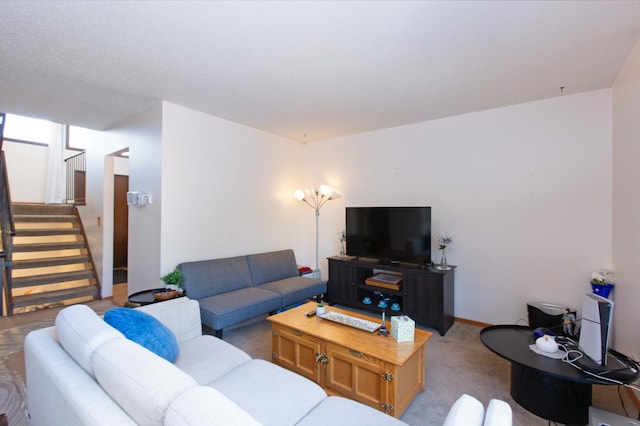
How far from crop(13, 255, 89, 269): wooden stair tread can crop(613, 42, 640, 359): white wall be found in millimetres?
6674

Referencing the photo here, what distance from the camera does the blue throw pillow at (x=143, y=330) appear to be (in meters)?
1.57

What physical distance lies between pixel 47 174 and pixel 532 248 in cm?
889

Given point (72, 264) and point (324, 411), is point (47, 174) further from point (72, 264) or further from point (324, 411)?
point (324, 411)

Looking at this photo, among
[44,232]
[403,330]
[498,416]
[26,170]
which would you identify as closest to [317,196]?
[403,330]

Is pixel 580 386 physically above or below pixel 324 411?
below

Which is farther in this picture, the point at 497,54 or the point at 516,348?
the point at 497,54

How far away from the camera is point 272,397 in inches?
58.8

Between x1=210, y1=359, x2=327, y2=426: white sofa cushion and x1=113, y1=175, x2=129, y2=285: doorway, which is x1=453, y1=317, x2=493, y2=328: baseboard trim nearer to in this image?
x1=210, y1=359, x2=327, y2=426: white sofa cushion

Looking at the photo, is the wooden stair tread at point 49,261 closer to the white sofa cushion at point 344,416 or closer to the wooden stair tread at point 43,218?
the wooden stair tread at point 43,218

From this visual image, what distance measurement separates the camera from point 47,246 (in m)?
4.59

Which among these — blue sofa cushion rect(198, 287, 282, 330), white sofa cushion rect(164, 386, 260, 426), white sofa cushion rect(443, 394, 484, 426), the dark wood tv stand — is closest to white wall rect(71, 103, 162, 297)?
blue sofa cushion rect(198, 287, 282, 330)

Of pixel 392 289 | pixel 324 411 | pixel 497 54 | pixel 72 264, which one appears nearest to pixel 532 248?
pixel 392 289

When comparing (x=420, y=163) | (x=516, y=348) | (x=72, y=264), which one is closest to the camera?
(x=516, y=348)

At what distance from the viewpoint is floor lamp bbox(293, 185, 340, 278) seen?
15.3 ft
